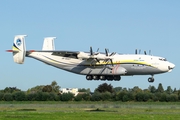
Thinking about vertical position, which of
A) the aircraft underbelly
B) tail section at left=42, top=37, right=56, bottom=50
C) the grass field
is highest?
tail section at left=42, top=37, right=56, bottom=50

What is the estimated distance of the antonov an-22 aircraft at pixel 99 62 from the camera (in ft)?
275

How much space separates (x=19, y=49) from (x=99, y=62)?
45.3 feet

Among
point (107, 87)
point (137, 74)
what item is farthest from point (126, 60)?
point (107, 87)

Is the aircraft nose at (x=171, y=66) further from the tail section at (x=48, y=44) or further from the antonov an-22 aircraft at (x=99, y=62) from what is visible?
the tail section at (x=48, y=44)

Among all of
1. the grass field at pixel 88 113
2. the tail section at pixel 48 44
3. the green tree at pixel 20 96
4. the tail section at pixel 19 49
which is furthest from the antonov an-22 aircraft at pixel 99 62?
the green tree at pixel 20 96

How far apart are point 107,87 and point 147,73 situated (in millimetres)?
55265

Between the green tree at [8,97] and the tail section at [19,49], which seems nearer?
the tail section at [19,49]

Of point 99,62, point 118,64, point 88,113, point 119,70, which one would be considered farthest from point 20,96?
point 88,113

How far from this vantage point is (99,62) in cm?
8800

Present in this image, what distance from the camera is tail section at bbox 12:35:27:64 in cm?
8488

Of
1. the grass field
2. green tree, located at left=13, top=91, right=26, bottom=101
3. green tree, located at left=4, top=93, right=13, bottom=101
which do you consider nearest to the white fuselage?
the grass field

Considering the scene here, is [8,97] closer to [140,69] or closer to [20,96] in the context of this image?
[20,96]

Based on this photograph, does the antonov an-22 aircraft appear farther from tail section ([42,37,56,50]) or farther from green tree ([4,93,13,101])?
green tree ([4,93,13,101])

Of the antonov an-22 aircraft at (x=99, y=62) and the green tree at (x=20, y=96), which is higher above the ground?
the antonov an-22 aircraft at (x=99, y=62)
